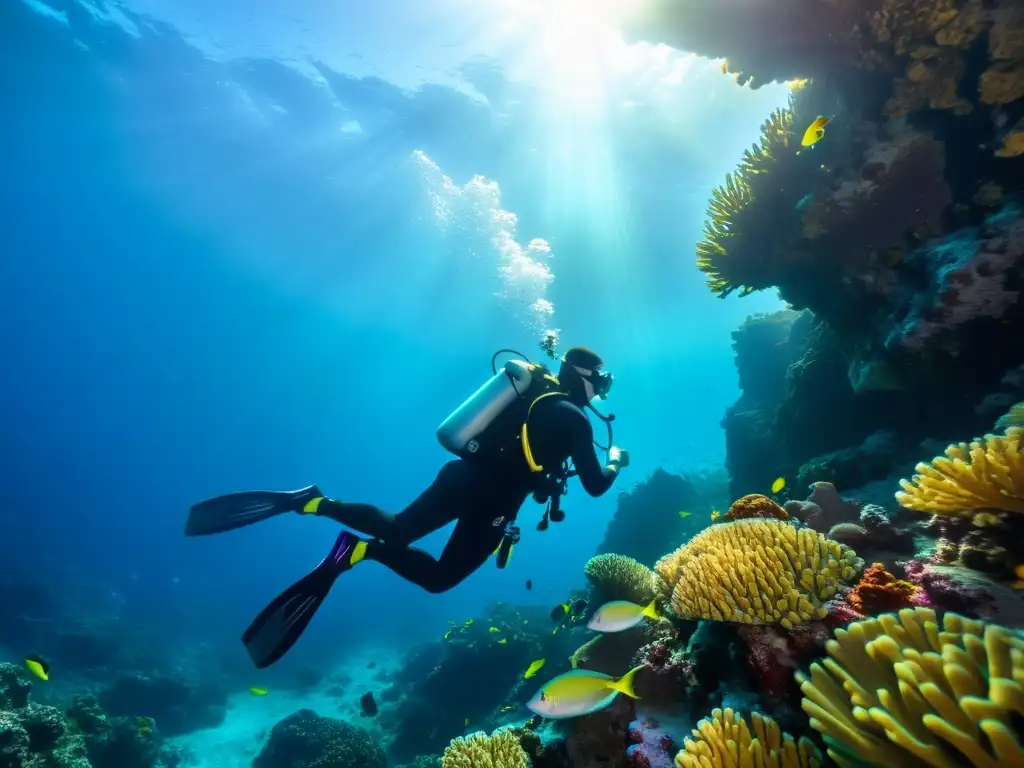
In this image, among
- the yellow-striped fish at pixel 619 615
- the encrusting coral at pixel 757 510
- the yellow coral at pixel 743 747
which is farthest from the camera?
the encrusting coral at pixel 757 510

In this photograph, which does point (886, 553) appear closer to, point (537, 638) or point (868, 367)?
point (868, 367)

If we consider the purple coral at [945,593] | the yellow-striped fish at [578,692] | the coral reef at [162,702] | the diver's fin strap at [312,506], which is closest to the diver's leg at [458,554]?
the diver's fin strap at [312,506]

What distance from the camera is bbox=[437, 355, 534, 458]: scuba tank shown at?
5754 mm

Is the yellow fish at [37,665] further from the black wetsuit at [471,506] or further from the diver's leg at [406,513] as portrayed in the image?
the black wetsuit at [471,506]

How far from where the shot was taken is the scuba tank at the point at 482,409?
575cm

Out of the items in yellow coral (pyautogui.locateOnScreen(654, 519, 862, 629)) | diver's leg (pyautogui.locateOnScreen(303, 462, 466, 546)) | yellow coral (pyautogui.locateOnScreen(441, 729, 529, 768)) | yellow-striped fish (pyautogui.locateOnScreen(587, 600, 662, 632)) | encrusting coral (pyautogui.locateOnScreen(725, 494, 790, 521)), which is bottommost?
yellow coral (pyautogui.locateOnScreen(441, 729, 529, 768))

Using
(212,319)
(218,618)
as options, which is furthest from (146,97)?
(218,618)

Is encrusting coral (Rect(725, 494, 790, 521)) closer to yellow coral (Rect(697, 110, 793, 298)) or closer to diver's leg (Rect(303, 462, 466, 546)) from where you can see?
diver's leg (Rect(303, 462, 466, 546))

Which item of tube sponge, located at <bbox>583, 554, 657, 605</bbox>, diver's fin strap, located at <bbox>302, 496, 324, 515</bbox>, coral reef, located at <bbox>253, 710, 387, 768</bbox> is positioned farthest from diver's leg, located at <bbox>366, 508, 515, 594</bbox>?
coral reef, located at <bbox>253, 710, 387, 768</bbox>

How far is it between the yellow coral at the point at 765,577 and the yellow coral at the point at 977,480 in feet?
2.39

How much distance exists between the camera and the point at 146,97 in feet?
90.7

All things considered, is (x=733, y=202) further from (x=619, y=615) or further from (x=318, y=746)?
(x=318, y=746)

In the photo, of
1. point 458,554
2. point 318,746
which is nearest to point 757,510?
point 458,554

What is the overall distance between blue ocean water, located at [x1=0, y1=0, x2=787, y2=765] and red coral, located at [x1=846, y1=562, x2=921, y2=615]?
2398 centimetres
